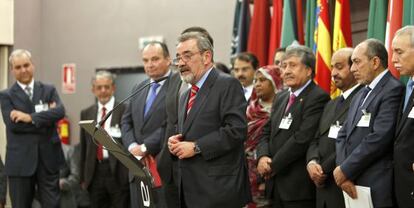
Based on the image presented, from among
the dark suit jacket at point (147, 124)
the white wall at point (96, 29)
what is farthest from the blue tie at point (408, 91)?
the white wall at point (96, 29)

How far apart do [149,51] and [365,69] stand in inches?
64.1

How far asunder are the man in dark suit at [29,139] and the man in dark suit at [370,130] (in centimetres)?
265

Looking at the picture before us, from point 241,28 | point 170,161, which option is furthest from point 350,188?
point 241,28

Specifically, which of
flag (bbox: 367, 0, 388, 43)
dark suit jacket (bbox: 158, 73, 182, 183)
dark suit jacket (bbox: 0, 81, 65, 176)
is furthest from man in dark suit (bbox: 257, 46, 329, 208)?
dark suit jacket (bbox: 0, 81, 65, 176)

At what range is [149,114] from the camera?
442 cm

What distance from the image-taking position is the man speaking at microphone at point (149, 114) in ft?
14.0

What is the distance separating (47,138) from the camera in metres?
5.37

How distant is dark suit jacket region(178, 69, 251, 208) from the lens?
3383 mm

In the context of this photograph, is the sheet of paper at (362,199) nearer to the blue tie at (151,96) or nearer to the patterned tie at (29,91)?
the blue tie at (151,96)

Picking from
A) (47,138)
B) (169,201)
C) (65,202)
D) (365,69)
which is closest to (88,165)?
(47,138)

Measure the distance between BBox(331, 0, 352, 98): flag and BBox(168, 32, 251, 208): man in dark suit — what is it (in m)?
1.47

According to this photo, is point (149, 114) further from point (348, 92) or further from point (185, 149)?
point (348, 92)

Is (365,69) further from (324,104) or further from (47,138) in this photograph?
(47,138)

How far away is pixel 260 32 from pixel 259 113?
1.33m
